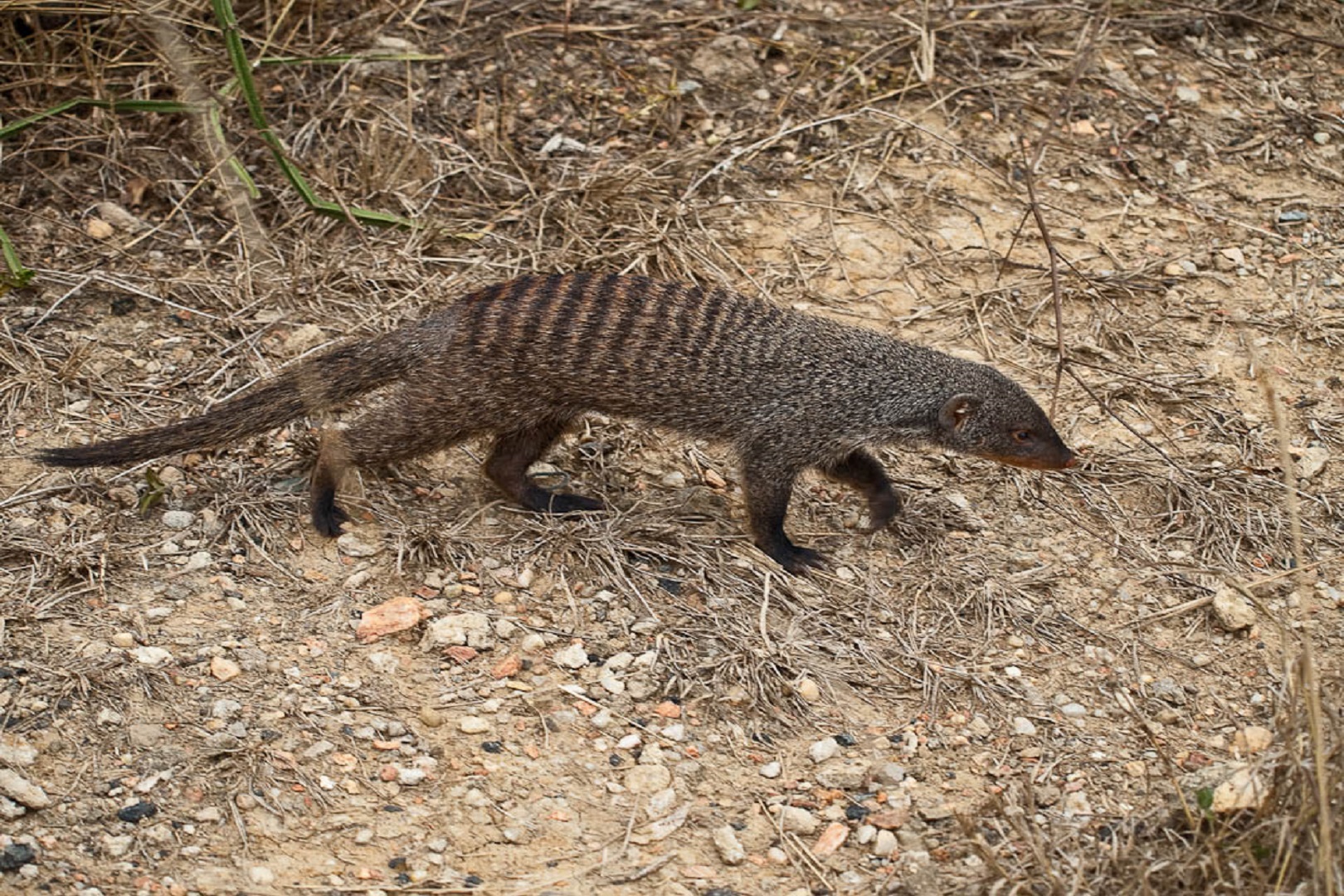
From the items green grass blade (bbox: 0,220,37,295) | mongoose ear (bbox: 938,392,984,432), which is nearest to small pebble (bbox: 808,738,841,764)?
mongoose ear (bbox: 938,392,984,432)

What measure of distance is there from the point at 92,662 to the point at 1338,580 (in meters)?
3.24

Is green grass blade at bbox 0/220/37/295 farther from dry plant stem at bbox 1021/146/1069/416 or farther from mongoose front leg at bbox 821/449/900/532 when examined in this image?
dry plant stem at bbox 1021/146/1069/416

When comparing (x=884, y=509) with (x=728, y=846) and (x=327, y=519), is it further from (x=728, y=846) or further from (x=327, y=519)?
(x=327, y=519)

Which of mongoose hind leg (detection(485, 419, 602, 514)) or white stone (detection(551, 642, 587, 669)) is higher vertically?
white stone (detection(551, 642, 587, 669))

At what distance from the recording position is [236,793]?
307 cm

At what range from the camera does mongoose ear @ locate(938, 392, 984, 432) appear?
413 cm

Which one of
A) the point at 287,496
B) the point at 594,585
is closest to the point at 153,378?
the point at 287,496

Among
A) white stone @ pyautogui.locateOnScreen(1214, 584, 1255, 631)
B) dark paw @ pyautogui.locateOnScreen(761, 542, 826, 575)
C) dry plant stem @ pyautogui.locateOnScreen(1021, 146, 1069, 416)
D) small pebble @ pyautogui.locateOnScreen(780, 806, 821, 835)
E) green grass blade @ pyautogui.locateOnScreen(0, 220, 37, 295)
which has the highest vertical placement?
dry plant stem @ pyautogui.locateOnScreen(1021, 146, 1069, 416)

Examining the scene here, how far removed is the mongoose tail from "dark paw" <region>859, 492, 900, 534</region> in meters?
1.40

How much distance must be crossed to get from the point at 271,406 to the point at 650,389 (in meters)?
1.02

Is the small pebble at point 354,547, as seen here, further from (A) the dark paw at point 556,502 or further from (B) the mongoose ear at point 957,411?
(B) the mongoose ear at point 957,411

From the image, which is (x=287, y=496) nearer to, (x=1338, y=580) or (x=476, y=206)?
(x=476, y=206)

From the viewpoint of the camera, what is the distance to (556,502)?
4285 mm

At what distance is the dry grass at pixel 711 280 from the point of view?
369cm
